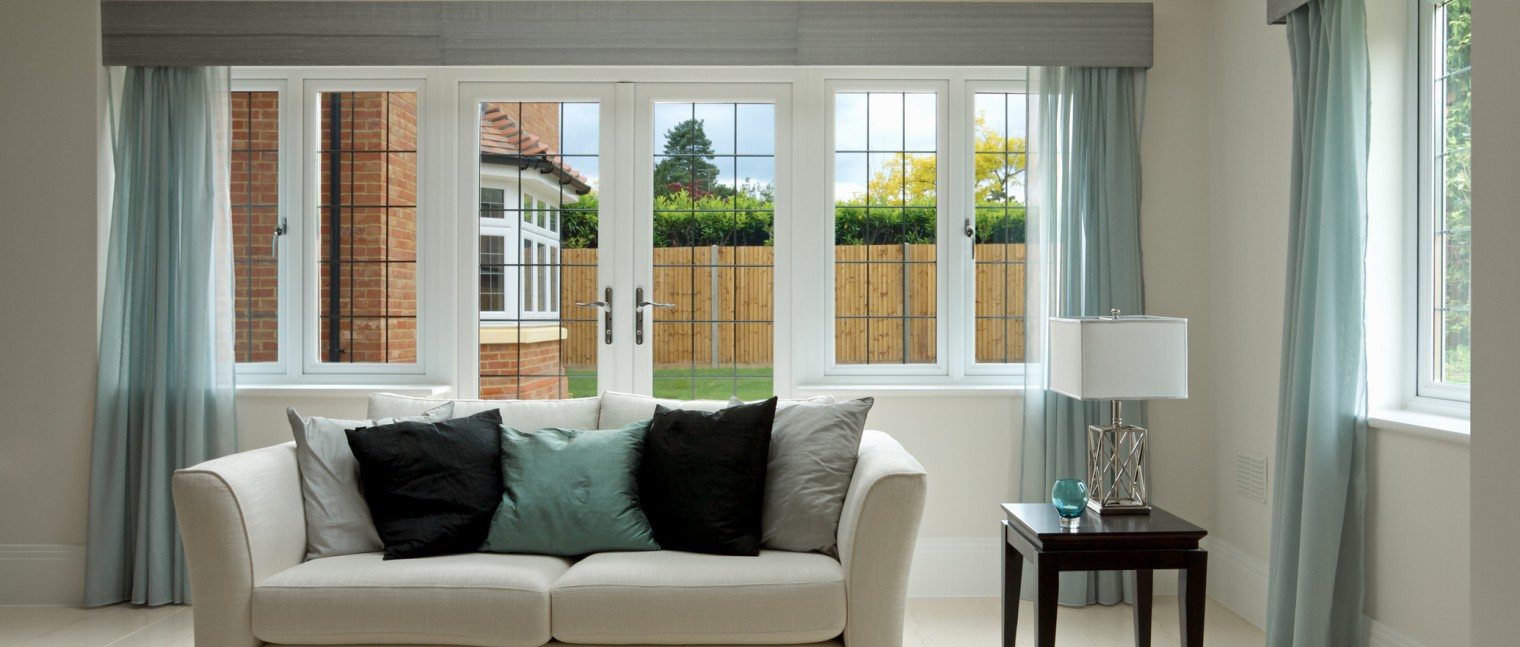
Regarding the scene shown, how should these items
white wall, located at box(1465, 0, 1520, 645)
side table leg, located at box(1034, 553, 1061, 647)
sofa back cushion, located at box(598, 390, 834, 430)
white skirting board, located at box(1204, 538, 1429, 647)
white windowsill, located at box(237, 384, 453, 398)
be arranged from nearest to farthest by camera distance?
white wall, located at box(1465, 0, 1520, 645), side table leg, located at box(1034, 553, 1061, 647), sofa back cushion, located at box(598, 390, 834, 430), white skirting board, located at box(1204, 538, 1429, 647), white windowsill, located at box(237, 384, 453, 398)

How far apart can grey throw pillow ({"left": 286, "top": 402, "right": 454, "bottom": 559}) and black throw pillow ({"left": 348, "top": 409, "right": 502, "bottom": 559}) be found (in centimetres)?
4

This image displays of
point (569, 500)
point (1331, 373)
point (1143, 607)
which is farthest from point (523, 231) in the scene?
point (1331, 373)

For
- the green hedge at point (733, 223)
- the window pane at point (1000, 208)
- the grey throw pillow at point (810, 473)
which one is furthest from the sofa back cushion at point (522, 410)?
the window pane at point (1000, 208)

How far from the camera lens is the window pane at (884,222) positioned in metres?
4.12

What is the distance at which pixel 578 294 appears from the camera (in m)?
4.12

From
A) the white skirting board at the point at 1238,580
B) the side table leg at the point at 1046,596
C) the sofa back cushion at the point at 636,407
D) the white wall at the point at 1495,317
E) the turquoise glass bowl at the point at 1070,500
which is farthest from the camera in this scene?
the white skirting board at the point at 1238,580

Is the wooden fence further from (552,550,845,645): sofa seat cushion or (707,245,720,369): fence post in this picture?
(552,550,845,645): sofa seat cushion

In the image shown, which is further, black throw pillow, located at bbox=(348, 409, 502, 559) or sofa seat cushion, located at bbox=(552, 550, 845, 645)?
black throw pillow, located at bbox=(348, 409, 502, 559)

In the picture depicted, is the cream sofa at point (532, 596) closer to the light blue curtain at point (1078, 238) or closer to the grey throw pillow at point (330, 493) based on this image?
the grey throw pillow at point (330, 493)

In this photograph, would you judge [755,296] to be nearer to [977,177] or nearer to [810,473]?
[977,177]

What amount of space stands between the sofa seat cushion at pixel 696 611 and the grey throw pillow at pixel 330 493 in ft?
2.37

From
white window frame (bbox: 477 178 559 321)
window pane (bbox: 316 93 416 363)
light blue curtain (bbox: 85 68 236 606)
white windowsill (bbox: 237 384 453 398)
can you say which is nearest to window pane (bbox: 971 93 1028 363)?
white window frame (bbox: 477 178 559 321)

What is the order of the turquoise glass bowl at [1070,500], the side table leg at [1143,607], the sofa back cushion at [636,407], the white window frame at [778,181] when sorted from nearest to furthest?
the turquoise glass bowl at [1070,500] < the side table leg at [1143,607] < the sofa back cushion at [636,407] < the white window frame at [778,181]

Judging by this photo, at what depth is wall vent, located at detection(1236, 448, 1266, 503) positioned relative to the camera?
11.6 ft
